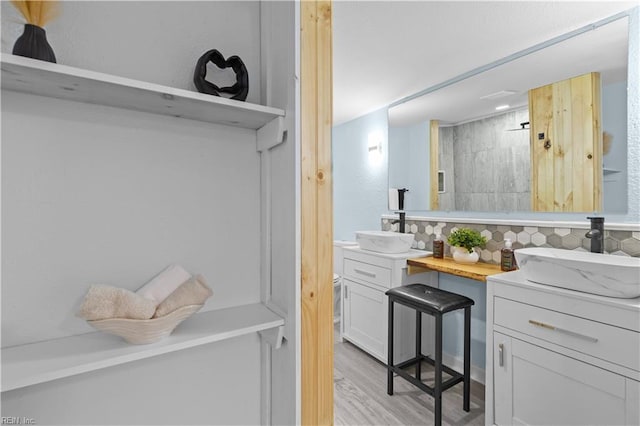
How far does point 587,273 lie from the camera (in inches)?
53.1

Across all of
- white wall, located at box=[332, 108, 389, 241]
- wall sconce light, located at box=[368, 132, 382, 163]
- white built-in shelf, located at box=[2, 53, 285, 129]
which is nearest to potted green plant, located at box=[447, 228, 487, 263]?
white wall, located at box=[332, 108, 389, 241]

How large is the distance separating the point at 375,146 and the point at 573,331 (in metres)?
2.48

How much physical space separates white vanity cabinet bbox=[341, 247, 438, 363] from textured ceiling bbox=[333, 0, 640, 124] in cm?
134

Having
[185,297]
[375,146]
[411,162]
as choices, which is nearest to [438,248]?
[411,162]

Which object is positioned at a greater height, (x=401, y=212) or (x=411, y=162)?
(x=411, y=162)

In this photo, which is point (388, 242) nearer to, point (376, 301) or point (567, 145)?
point (376, 301)

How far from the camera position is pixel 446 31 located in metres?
1.84

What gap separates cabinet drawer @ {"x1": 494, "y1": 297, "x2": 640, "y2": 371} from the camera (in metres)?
1.23

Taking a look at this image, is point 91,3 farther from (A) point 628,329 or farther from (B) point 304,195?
(A) point 628,329

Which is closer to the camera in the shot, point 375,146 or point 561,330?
point 561,330

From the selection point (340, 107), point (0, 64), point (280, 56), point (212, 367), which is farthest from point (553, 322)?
point (340, 107)

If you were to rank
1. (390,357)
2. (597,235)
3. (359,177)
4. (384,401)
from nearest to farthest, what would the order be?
(597,235), (384,401), (390,357), (359,177)

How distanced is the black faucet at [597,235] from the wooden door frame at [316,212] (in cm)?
162

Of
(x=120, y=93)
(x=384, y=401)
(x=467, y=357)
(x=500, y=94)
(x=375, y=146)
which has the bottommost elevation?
(x=384, y=401)
